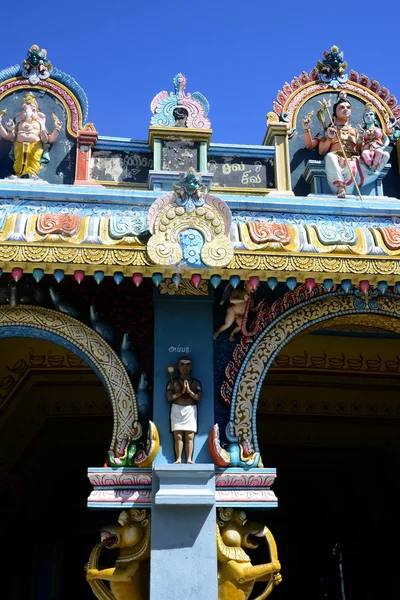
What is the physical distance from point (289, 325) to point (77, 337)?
204cm

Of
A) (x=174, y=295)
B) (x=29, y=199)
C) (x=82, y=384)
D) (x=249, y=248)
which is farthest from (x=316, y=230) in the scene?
(x=82, y=384)

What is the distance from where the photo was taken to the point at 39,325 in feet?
22.7

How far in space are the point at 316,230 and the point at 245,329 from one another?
116 cm

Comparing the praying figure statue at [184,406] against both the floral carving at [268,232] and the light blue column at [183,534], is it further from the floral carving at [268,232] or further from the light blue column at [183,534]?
the floral carving at [268,232]

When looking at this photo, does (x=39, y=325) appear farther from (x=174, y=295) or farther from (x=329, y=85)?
(x=329, y=85)

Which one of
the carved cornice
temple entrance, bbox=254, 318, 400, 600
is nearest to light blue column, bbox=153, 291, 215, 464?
the carved cornice

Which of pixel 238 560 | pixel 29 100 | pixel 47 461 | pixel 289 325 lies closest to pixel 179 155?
pixel 29 100

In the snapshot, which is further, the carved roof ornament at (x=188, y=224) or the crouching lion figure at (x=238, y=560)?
the carved roof ornament at (x=188, y=224)

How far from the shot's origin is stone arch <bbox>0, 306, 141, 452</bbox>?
6.80 metres

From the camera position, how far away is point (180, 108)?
8.55m

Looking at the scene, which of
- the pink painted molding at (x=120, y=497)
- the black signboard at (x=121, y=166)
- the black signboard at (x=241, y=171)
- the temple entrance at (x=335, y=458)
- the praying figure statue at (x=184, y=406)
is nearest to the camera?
the pink painted molding at (x=120, y=497)

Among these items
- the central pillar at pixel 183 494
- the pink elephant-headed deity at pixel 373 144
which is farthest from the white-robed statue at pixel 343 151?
the central pillar at pixel 183 494

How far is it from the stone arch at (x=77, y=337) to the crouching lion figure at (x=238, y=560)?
1.38 meters

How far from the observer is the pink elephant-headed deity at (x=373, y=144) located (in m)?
8.55
